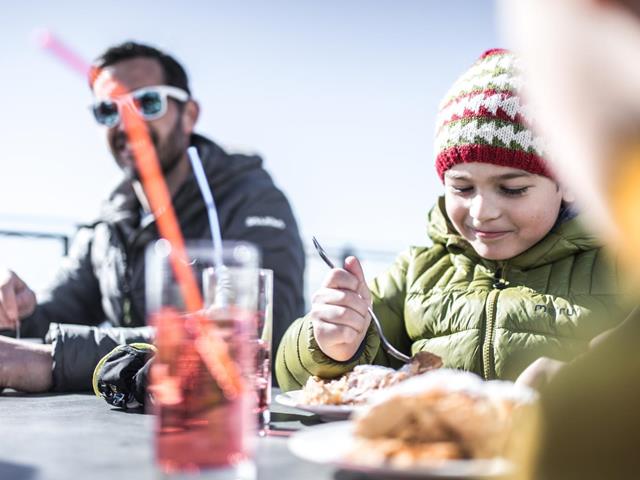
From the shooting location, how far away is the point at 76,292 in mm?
3232

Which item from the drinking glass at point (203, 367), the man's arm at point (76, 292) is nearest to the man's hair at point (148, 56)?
the man's arm at point (76, 292)

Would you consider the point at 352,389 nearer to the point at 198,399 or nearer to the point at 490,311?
the point at 198,399

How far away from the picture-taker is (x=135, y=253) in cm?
312

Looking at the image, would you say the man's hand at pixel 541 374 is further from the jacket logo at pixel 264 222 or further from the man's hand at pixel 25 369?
the jacket logo at pixel 264 222

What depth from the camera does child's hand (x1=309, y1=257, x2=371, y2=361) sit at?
4.85ft

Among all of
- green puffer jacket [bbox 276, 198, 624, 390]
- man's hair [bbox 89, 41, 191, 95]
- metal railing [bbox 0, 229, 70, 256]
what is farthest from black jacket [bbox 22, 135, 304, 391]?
metal railing [bbox 0, 229, 70, 256]

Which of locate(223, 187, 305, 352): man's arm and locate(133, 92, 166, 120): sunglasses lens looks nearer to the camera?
locate(223, 187, 305, 352): man's arm

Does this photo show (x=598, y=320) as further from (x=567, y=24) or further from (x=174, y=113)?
(x=174, y=113)

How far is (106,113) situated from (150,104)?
11.7 inches

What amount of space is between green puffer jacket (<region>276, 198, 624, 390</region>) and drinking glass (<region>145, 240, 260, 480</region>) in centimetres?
73

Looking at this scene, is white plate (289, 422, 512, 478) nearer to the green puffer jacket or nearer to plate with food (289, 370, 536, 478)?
plate with food (289, 370, 536, 478)

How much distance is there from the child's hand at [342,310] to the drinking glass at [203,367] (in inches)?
22.4

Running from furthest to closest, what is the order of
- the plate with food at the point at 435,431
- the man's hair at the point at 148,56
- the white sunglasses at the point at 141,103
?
the man's hair at the point at 148,56
the white sunglasses at the point at 141,103
the plate with food at the point at 435,431

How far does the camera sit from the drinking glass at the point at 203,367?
81 cm
